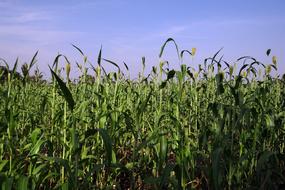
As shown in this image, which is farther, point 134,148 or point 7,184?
point 134,148

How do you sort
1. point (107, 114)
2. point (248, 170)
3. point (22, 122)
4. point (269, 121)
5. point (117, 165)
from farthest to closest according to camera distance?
point (22, 122)
point (248, 170)
point (269, 121)
point (107, 114)
point (117, 165)

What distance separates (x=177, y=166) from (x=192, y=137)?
762 mm

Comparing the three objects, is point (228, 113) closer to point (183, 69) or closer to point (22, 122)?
point (183, 69)

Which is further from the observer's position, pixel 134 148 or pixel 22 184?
pixel 134 148

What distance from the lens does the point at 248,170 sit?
94.7 inches

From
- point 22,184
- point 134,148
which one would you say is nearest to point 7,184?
point 22,184

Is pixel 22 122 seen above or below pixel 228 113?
below

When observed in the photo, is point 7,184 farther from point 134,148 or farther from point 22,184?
point 134,148

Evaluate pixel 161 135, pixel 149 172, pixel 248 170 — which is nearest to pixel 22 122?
pixel 149 172

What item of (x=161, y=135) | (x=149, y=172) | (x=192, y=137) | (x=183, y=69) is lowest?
(x=149, y=172)

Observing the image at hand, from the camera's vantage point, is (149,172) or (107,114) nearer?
(107,114)

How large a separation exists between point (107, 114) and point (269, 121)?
1014mm

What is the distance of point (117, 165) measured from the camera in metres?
1.72

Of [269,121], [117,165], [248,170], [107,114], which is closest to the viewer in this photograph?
[117,165]
